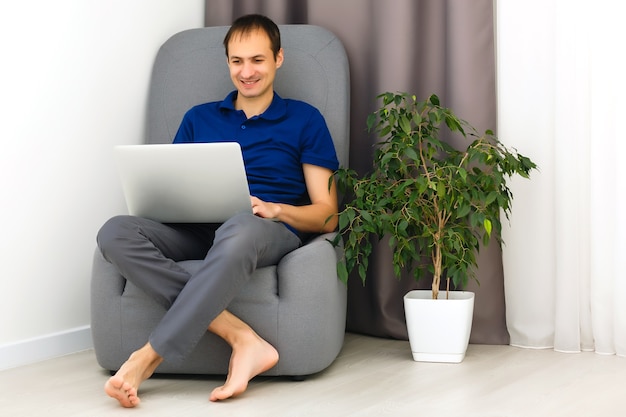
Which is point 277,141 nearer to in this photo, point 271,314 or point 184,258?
point 184,258

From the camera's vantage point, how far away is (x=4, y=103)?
2410mm

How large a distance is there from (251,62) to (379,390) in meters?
1.02

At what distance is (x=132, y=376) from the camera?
6.66 feet

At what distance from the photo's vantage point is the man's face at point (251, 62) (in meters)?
2.53

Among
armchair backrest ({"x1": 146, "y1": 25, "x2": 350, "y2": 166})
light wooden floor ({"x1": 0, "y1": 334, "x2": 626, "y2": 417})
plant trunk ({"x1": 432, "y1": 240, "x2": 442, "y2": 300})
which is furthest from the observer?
armchair backrest ({"x1": 146, "y1": 25, "x2": 350, "y2": 166})

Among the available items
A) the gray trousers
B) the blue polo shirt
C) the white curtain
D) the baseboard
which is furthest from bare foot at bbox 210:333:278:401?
the white curtain

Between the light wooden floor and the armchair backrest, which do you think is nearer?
the light wooden floor

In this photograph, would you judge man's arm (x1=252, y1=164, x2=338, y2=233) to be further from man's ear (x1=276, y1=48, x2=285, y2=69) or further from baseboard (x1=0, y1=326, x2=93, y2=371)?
baseboard (x1=0, y1=326, x2=93, y2=371)

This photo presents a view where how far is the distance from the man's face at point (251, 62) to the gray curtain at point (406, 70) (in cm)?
45

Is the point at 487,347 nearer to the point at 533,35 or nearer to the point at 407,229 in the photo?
the point at 407,229

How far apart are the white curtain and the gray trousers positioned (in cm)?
76

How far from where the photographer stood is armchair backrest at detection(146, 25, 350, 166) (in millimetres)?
2729

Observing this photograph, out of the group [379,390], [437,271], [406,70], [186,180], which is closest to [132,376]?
[186,180]

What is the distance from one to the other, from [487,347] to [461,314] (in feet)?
0.96
